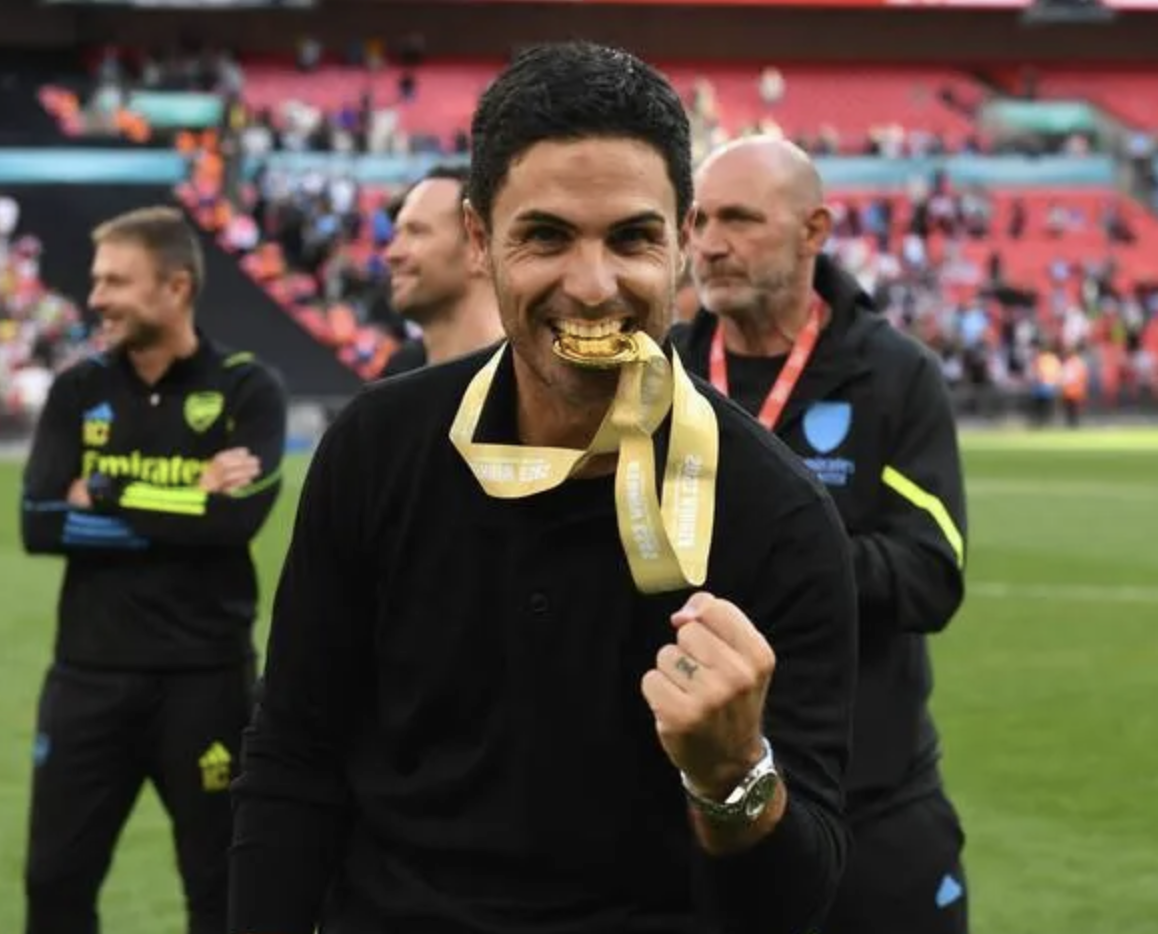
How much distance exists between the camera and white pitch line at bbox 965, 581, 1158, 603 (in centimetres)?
1584

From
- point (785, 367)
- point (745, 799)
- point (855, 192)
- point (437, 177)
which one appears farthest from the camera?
point (855, 192)

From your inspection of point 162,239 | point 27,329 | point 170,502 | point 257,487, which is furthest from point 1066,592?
point 27,329

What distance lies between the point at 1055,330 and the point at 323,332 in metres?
15.1

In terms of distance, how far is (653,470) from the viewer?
8.12ft

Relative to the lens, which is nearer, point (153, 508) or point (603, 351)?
point (603, 351)

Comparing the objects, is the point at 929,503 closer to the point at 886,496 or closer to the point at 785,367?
the point at 886,496

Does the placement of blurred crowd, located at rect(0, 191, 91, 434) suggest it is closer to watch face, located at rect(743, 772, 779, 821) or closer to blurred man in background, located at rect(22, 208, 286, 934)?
blurred man in background, located at rect(22, 208, 286, 934)

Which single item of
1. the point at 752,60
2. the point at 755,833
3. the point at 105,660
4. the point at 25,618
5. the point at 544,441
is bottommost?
the point at 25,618

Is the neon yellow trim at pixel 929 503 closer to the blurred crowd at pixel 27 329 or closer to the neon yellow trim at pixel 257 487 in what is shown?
the neon yellow trim at pixel 257 487

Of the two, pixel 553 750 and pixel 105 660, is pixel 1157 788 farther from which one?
pixel 553 750

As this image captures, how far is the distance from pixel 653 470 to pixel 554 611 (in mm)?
233

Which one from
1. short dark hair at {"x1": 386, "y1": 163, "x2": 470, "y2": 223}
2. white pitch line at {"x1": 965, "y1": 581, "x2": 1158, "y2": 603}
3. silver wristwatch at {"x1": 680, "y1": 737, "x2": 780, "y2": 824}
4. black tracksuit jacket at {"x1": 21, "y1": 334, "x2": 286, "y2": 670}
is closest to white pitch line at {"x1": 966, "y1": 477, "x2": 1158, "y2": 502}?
white pitch line at {"x1": 965, "y1": 581, "x2": 1158, "y2": 603}

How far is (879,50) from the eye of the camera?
55.1 meters

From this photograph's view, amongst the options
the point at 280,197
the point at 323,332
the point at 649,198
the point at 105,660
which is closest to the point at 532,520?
the point at 649,198
